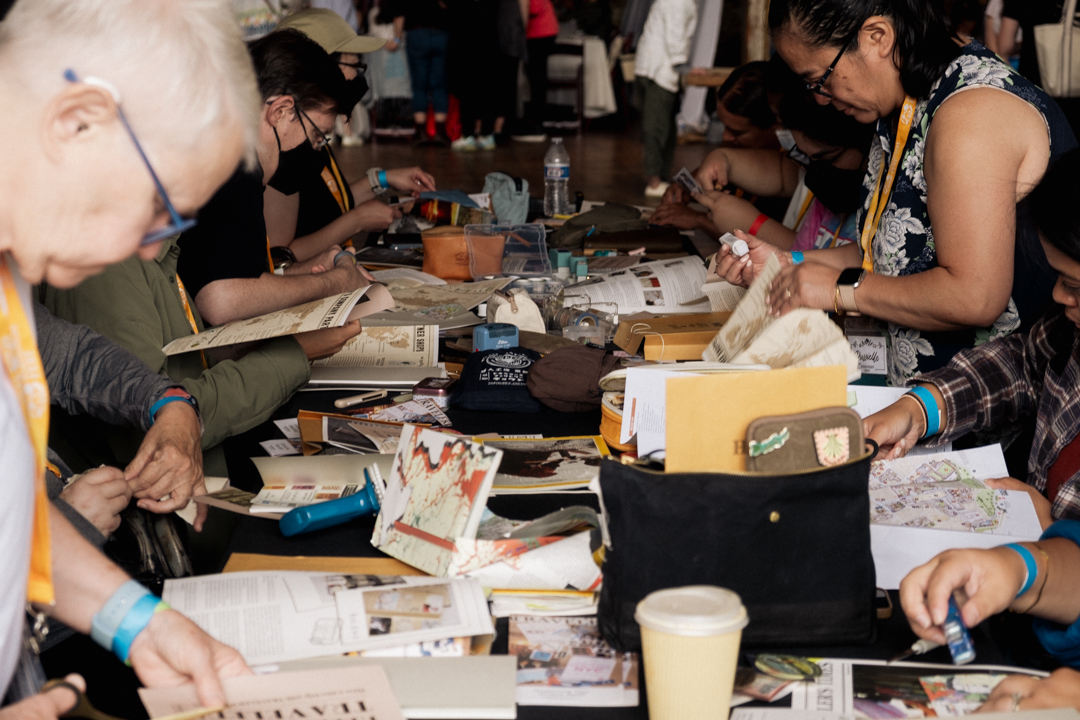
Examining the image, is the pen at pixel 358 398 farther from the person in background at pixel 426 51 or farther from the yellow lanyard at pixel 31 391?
the person in background at pixel 426 51

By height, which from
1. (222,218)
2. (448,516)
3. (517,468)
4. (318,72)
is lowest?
(517,468)

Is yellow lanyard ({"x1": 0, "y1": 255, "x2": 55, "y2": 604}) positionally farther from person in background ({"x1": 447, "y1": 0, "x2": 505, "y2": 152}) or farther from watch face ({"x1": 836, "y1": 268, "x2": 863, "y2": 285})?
person in background ({"x1": 447, "y1": 0, "x2": 505, "y2": 152})

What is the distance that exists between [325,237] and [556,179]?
3.69 ft

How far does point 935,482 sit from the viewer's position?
1.47 meters

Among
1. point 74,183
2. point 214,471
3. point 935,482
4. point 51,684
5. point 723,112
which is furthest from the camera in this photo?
point 723,112

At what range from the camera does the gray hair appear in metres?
0.73

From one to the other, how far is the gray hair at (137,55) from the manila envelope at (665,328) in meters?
1.41

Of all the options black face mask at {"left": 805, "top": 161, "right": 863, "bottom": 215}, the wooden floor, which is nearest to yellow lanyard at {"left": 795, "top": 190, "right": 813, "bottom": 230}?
black face mask at {"left": 805, "top": 161, "right": 863, "bottom": 215}

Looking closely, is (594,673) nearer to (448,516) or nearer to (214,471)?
(448,516)

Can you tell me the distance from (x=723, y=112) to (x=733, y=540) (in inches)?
117

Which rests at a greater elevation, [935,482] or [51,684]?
[51,684]

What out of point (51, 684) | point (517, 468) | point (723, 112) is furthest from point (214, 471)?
point (723, 112)

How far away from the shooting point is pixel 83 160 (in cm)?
74

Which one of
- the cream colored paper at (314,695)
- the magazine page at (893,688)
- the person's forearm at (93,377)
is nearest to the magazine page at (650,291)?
the person's forearm at (93,377)
